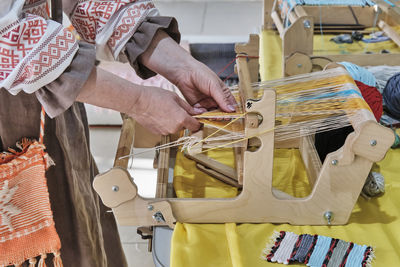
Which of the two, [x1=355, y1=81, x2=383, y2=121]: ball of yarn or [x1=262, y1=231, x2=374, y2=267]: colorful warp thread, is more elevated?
[x1=355, y1=81, x2=383, y2=121]: ball of yarn

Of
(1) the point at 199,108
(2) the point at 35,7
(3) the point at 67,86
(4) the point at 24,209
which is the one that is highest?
(2) the point at 35,7

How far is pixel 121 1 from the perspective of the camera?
3.43 ft

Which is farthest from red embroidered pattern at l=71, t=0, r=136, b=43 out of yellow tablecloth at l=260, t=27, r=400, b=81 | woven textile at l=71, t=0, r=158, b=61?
yellow tablecloth at l=260, t=27, r=400, b=81

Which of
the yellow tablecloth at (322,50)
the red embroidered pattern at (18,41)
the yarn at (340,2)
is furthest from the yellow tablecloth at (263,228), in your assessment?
the yarn at (340,2)

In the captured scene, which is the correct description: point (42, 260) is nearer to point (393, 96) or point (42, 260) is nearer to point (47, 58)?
point (47, 58)

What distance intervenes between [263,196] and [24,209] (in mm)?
492

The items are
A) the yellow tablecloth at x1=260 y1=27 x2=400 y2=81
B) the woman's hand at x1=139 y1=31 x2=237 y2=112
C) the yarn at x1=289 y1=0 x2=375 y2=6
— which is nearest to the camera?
the woman's hand at x1=139 y1=31 x2=237 y2=112

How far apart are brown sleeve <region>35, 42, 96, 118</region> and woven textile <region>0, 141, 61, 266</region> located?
0.19 metres

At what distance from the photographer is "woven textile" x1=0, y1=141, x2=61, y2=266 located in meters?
0.92

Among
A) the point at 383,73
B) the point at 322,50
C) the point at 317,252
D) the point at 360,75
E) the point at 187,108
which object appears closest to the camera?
the point at 317,252

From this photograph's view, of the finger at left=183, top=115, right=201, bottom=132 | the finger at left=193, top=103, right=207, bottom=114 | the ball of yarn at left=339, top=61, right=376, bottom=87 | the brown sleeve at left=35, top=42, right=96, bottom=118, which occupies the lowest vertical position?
the ball of yarn at left=339, top=61, right=376, bottom=87

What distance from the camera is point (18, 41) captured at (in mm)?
771

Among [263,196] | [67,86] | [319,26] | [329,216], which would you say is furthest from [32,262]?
[319,26]

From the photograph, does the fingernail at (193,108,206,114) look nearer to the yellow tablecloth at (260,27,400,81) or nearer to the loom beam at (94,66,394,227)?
the loom beam at (94,66,394,227)
